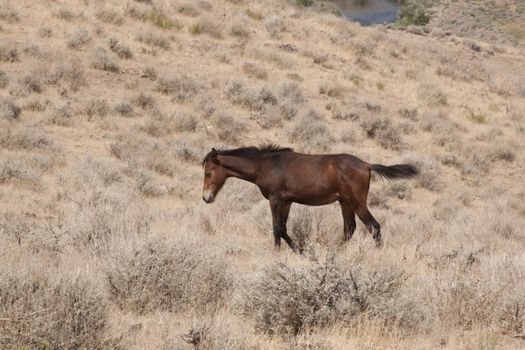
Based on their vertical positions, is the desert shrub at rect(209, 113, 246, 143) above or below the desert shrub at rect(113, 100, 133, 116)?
below

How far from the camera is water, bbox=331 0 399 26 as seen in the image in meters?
54.4

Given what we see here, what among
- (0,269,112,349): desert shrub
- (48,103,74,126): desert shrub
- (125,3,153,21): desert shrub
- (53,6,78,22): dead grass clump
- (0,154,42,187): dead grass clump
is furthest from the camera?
(125,3,153,21): desert shrub

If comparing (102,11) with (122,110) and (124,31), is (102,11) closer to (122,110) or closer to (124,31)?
(124,31)

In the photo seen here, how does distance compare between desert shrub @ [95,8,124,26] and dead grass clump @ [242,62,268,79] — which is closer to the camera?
dead grass clump @ [242,62,268,79]

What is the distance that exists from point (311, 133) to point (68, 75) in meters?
6.65

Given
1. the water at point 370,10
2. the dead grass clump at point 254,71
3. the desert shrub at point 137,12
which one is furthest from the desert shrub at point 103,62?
the water at point 370,10

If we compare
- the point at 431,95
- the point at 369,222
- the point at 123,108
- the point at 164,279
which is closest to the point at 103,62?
the point at 123,108

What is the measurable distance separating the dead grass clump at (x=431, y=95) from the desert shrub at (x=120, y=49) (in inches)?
409

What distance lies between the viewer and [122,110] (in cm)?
1684

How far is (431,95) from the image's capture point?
23.9 meters

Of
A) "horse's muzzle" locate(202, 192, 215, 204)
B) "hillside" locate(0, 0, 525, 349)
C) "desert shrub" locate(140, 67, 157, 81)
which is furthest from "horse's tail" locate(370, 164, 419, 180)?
"desert shrub" locate(140, 67, 157, 81)

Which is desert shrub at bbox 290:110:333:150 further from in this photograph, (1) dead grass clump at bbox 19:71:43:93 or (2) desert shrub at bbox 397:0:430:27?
(2) desert shrub at bbox 397:0:430:27

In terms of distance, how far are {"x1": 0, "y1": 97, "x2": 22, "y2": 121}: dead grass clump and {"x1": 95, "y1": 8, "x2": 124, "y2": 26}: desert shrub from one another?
21.8ft

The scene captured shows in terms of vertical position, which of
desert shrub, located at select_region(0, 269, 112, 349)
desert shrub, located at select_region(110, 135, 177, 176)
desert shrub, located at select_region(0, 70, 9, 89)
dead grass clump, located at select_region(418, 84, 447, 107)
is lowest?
dead grass clump, located at select_region(418, 84, 447, 107)
